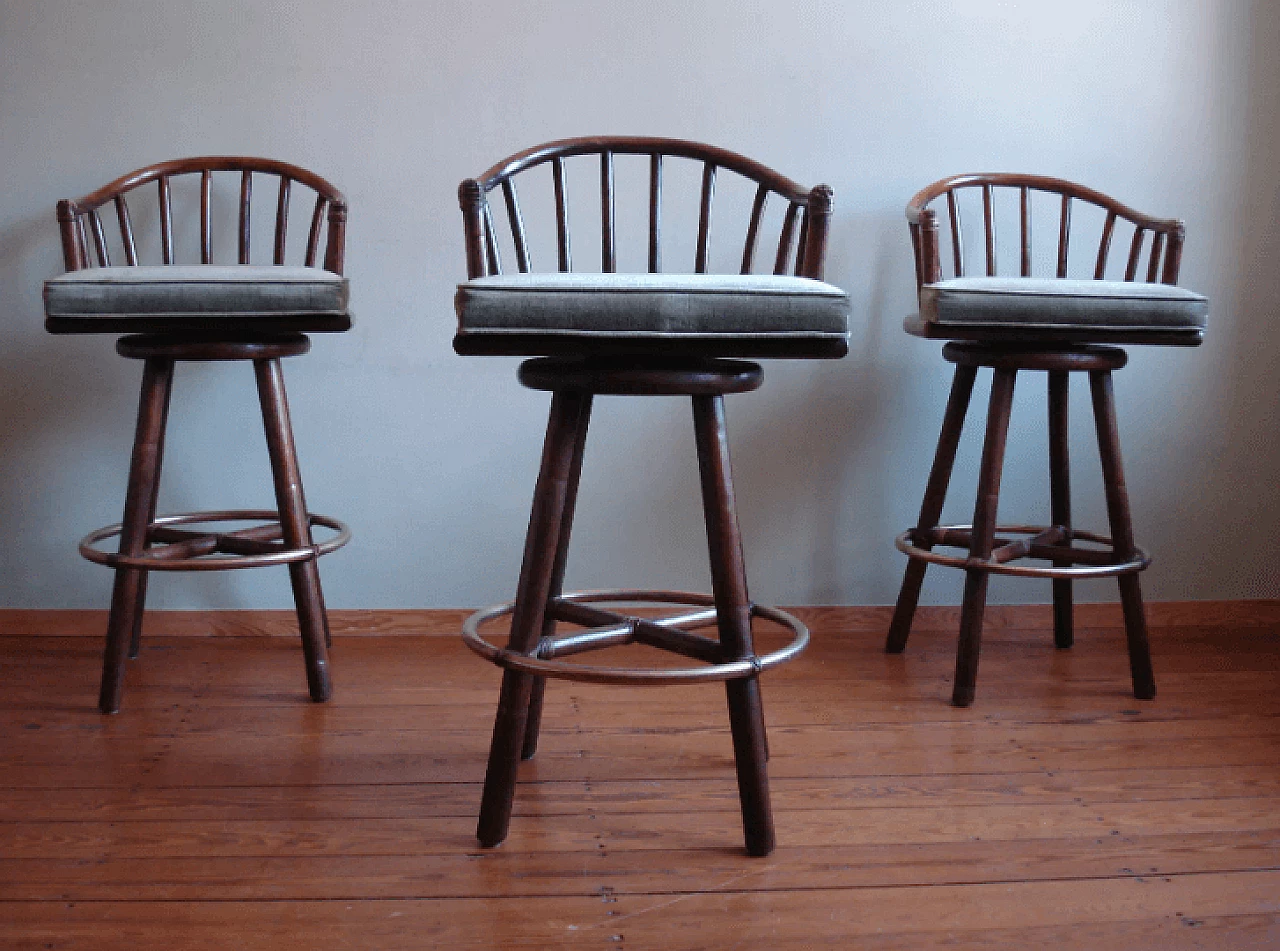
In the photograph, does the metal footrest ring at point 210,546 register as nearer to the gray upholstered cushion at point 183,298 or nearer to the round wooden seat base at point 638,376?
the gray upholstered cushion at point 183,298

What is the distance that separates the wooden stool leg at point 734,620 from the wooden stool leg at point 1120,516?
922 millimetres

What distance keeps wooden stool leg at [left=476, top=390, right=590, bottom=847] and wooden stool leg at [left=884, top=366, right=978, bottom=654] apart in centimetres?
98

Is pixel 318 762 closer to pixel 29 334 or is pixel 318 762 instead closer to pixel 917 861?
pixel 917 861

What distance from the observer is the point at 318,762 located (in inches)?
67.8

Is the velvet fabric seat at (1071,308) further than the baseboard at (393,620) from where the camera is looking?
No

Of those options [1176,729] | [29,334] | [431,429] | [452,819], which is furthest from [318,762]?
[1176,729]

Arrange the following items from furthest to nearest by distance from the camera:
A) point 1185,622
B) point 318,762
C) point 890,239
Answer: point 1185,622, point 890,239, point 318,762

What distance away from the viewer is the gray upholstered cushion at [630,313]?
1315 mm

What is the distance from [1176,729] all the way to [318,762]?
1289 mm

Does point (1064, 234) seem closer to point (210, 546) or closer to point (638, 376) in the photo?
point (638, 376)

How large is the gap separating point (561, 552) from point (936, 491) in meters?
0.91

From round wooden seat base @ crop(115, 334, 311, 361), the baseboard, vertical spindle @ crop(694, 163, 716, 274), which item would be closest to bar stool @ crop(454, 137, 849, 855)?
vertical spindle @ crop(694, 163, 716, 274)

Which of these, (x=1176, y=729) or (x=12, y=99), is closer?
(x=1176, y=729)

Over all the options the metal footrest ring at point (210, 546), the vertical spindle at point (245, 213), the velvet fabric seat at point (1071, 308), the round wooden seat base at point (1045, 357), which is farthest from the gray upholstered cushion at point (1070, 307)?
the vertical spindle at point (245, 213)
